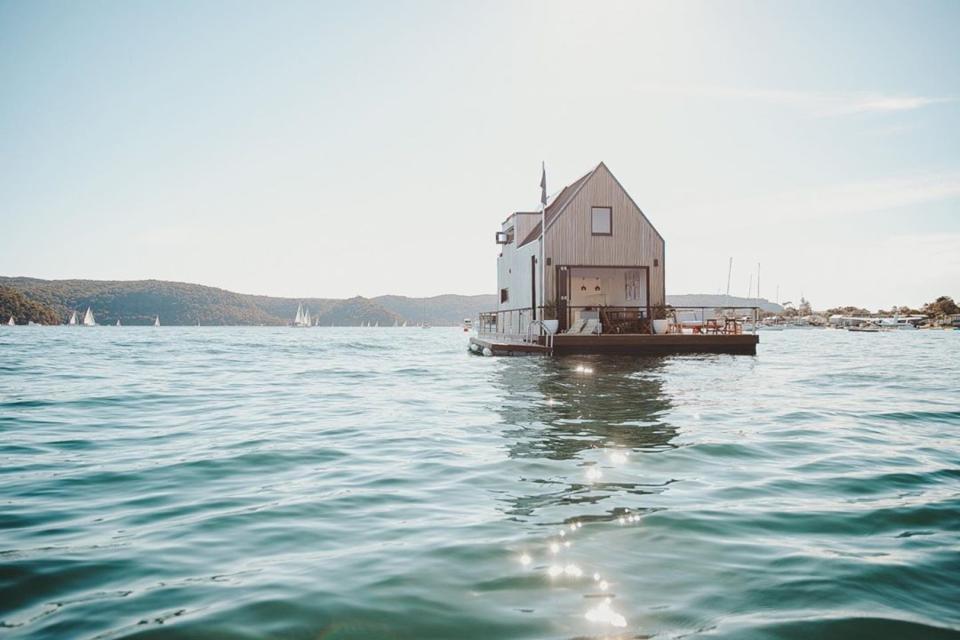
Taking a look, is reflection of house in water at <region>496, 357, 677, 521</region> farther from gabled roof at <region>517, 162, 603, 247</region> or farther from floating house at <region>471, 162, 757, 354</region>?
gabled roof at <region>517, 162, 603, 247</region>

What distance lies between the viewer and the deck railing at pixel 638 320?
2617 cm

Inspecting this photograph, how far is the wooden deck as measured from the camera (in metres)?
23.6

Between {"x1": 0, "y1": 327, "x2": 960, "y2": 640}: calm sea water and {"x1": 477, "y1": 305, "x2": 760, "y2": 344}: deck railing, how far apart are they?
14.6 metres

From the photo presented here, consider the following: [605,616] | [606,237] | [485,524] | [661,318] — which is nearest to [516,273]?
[606,237]

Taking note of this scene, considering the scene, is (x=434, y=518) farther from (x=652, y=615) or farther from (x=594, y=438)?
(x=594, y=438)

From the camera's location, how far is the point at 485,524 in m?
4.89

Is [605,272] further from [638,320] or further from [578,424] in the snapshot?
[578,424]

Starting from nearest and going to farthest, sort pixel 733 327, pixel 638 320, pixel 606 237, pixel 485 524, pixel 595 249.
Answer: pixel 485 524 < pixel 638 320 < pixel 733 327 < pixel 595 249 < pixel 606 237

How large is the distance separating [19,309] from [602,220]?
14680 centimetres

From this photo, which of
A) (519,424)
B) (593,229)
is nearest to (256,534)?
(519,424)

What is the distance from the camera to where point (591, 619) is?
10.6 ft

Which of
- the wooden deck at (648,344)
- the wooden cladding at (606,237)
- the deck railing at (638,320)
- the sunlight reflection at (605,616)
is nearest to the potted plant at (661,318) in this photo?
the deck railing at (638,320)

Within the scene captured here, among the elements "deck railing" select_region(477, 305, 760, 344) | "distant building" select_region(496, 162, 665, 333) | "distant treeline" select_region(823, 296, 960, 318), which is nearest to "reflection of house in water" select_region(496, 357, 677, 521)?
"deck railing" select_region(477, 305, 760, 344)

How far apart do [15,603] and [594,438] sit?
21.6ft
